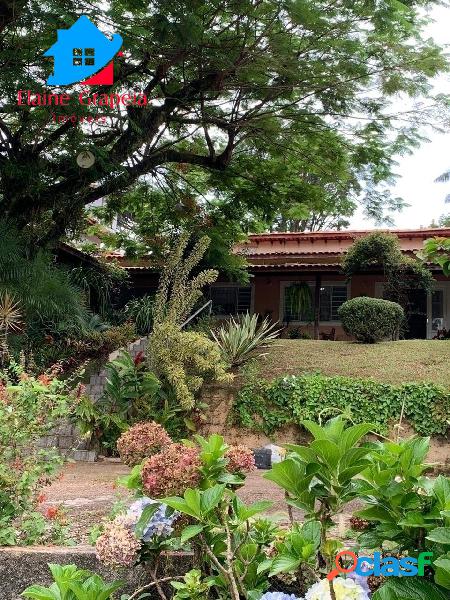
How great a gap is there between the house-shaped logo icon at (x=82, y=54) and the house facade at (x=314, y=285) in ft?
29.5

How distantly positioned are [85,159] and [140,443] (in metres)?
8.88

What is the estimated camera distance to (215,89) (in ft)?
35.0

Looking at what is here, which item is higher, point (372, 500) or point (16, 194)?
point (16, 194)

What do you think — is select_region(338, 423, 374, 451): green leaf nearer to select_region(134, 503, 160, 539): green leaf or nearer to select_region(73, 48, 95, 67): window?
select_region(134, 503, 160, 539): green leaf

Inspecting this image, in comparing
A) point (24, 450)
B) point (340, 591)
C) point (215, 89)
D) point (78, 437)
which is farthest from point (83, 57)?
point (340, 591)

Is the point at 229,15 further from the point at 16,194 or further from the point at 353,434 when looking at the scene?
the point at 353,434

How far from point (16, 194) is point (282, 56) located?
533cm

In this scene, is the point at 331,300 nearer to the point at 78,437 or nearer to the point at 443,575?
the point at 78,437

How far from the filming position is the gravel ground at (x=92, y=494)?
Answer: 191 inches

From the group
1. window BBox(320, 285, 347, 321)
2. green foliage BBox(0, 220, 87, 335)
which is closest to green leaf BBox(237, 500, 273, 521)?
green foliage BBox(0, 220, 87, 335)

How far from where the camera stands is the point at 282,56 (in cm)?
943

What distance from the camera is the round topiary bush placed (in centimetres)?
1337

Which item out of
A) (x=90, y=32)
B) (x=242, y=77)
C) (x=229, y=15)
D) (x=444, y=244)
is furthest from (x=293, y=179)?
(x=444, y=244)

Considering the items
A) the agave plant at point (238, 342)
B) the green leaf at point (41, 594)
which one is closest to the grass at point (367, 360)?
the agave plant at point (238, 342)
